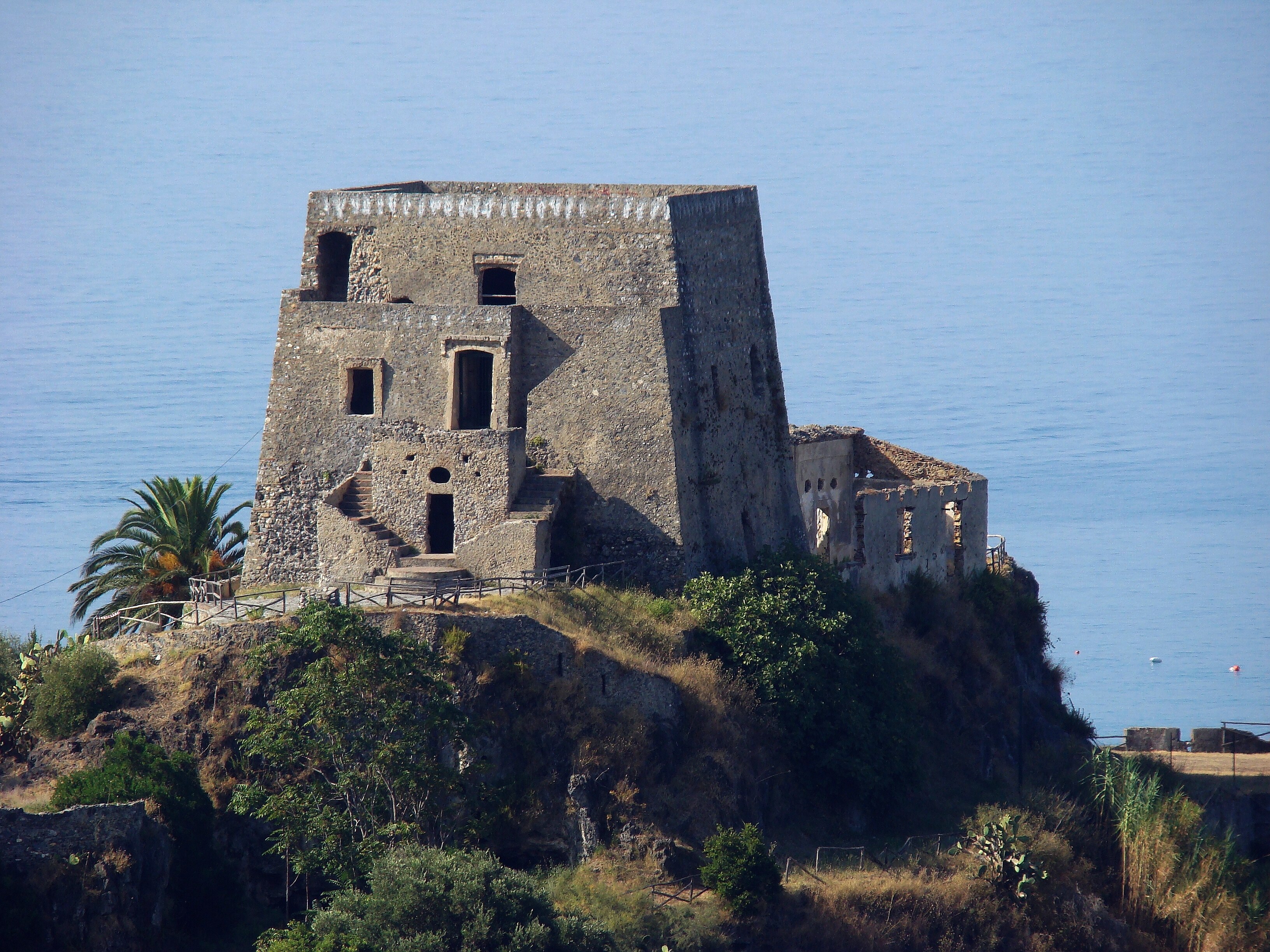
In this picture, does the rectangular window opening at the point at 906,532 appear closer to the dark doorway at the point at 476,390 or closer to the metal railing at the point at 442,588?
the metal railing at the point at 442,588

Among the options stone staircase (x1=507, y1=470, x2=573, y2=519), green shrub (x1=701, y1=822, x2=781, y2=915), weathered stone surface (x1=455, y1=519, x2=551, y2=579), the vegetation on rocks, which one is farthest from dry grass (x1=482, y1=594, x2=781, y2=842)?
the vegetation on rocks

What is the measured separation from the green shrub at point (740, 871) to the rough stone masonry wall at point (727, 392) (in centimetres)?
838

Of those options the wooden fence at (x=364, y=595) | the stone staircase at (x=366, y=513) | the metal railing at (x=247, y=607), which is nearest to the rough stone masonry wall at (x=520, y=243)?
the stone staircase at (x=366, y=513)

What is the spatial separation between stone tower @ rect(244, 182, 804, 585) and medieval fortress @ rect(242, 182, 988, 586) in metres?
0.05

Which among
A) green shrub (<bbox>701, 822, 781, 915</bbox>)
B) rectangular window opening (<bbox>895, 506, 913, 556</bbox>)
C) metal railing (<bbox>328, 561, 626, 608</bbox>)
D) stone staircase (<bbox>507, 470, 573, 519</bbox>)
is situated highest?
rectangular window opening (<bbox>895, 506, 913, 556</bbox>)

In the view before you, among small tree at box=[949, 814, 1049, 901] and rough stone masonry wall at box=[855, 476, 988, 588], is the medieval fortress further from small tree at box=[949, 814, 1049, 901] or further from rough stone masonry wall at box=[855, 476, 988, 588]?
small tree at box=[949, 814, 1049, 901]

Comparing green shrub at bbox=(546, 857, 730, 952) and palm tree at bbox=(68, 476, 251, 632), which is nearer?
green shrub at bbox=(546, 857, 730, 952)

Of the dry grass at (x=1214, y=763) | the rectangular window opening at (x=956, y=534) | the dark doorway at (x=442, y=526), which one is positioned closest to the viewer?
the dark doorway at (x=442, y=526)

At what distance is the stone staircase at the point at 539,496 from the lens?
164 ft

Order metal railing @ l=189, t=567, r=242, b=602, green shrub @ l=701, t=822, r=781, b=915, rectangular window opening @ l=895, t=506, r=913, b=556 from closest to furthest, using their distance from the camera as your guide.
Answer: green shrub @ l=701, t=822, r=781, b=915 < metal railing @ l=189, t=567, r=242, b=602 < rectangular window opening @ l=895, t=506, r=913, b=556

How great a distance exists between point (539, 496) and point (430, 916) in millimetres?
12139

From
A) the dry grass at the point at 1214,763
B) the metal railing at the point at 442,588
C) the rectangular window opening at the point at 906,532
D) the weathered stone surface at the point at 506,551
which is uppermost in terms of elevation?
the rectangular window opening at the point at 906,532

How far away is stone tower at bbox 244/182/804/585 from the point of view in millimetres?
50344

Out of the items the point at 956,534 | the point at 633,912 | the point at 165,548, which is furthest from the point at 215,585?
the point at 956,534
